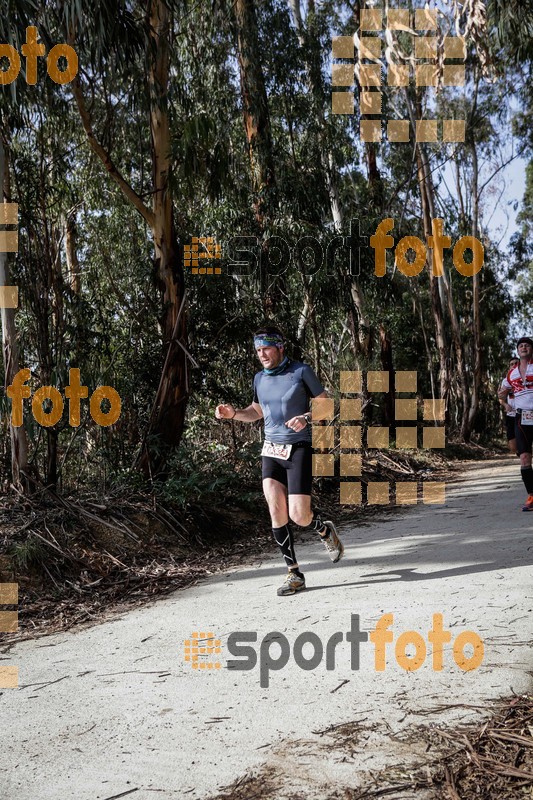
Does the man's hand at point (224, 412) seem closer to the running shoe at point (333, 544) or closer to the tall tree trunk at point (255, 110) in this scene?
the running shoe at point (333, 544)

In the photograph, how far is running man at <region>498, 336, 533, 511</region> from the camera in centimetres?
911

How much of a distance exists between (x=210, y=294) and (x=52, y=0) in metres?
4.08

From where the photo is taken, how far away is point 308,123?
15.2 meters

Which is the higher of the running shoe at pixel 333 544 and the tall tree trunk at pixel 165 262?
the tall tree trunk at pixel 165 262

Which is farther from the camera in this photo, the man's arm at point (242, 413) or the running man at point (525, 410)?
the running man at point (525, 410)

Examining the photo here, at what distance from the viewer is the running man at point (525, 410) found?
29.9 ft

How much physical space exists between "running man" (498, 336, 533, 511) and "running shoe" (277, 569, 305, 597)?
161 inches

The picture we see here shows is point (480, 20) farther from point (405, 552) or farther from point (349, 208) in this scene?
point (405, 552)

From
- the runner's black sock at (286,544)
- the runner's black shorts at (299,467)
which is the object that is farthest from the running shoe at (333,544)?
the runner's black shorts at (299,467)

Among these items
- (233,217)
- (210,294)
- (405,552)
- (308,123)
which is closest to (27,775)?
(405,552)

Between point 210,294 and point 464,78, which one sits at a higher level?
point 464,78

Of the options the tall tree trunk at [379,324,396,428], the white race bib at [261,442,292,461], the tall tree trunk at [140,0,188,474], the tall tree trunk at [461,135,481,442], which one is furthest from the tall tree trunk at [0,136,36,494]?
the tall tree trunk at [461,135,481,442]

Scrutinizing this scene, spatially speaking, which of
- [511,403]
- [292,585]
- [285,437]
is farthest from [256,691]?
[511,403]

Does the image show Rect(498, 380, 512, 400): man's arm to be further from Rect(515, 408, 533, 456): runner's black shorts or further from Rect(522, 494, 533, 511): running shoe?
Rect(522, 494, 533, 511): running shoe
